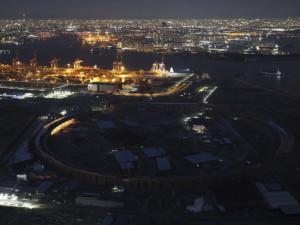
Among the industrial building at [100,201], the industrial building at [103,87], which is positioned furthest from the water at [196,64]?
the industrial building at [100,201]

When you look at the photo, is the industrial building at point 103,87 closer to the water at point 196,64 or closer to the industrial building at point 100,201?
the water at point 196,64

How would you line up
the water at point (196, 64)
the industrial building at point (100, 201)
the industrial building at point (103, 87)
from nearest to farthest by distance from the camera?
the industrial building at point (100, 201) → the industrial building at point (103, 87) → the water at point (196, 64)

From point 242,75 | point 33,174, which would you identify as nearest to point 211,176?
point 33,174

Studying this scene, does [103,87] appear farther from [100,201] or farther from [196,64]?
[196,64]

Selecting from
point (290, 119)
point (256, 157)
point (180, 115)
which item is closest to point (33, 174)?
point (256, 157)

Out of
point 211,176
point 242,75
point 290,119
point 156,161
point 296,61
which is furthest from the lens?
point 296,61

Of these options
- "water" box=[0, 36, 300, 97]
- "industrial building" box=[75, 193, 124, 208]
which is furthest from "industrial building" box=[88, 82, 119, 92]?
"industrial building" box=[75, 193, 124, 208]

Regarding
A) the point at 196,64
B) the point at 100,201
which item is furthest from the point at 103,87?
the point at 196,64

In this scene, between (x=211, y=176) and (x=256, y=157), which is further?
(x=256, y=157)

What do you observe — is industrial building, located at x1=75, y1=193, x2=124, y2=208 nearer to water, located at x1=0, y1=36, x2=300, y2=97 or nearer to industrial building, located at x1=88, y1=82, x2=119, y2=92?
industrial building, located at x1=88, y1=82, x2=119, y2=92

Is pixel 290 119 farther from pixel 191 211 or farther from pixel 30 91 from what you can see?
pixel 30 91

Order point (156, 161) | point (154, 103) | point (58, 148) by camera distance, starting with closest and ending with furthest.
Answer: point (156, 161), point (58, 148), point (154, 103)
